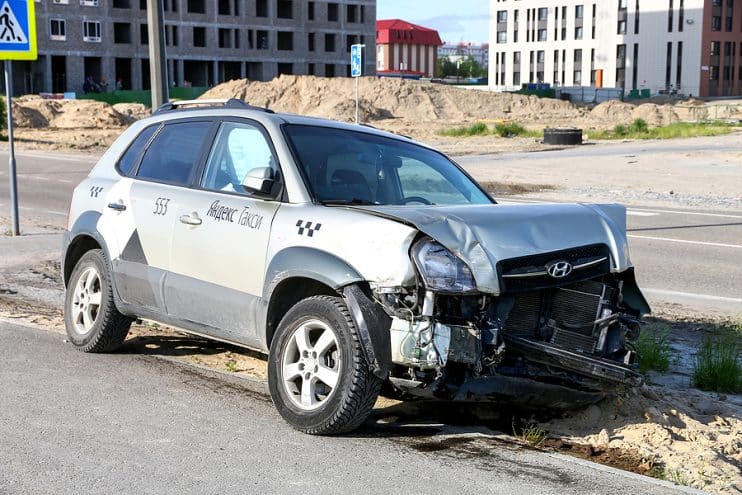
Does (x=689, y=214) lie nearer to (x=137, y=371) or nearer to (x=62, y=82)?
(x=137, y=371)

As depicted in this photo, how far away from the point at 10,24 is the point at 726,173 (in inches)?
767

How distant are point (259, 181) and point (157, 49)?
7.82m

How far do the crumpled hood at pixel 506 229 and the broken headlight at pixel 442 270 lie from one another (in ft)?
0.13

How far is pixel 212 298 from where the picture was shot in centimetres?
633

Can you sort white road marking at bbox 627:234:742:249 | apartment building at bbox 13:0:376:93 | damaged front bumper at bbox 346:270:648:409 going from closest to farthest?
1. damaged front bumper at bbox 346:270:648:409
2. white road marking at bbox 627:234:742:249
3. apartment building at bbox 13:0:376:93

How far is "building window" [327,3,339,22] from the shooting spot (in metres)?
113

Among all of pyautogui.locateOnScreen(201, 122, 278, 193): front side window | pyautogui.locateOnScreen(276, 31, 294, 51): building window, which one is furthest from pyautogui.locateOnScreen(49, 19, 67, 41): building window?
pyautogui.locateOnScreen(201, 122, 278, 193): front side window

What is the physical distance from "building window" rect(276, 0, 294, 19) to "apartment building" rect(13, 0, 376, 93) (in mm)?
103

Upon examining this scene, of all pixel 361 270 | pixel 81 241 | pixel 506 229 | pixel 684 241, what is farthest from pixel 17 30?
pixel 506 229

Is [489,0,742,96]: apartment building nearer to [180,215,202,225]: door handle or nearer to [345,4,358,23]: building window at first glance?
[345,4,358,23]: building window

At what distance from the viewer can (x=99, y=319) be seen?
24.3 feet

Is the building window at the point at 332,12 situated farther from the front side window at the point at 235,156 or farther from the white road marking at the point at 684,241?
the front side window at the point at 235,156

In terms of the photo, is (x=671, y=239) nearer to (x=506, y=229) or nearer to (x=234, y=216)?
(x=234, y=216)

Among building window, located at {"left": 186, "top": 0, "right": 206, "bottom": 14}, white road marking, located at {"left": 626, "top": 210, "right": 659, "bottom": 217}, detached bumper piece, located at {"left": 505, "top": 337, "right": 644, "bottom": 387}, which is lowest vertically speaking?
white road marking, located at {"left": 626, "top": 210, "right": 659, "bottom": 217}
